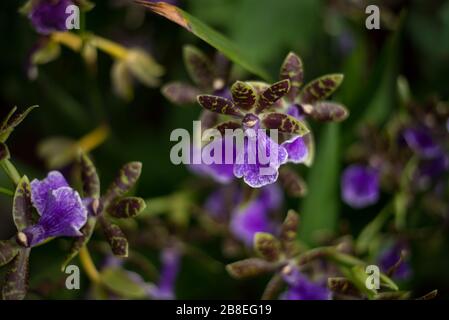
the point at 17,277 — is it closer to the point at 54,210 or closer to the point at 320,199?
the point at 54,210

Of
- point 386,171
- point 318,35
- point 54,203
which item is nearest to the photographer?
point 54,203

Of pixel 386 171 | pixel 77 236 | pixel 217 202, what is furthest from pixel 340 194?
pixel 77 236

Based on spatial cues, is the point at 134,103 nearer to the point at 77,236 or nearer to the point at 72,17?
the point at 72,17

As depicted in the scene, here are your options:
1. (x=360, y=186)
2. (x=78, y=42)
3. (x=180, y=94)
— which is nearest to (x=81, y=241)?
(x=180, y=94)

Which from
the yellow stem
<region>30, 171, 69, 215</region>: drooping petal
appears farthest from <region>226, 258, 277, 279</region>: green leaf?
the yellow stem

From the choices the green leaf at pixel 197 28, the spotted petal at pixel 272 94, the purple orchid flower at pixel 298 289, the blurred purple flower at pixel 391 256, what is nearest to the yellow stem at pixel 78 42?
the green leaf at pixel 197 28

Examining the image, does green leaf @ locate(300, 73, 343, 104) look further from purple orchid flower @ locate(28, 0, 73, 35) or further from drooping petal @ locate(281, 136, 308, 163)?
purple orchid flower @ locate(28, 0, 73, 35)
